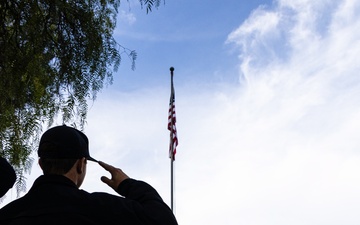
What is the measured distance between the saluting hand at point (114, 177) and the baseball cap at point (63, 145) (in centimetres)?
6

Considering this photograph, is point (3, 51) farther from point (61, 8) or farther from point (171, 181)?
point (171, 181)

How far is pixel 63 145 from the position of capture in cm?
200

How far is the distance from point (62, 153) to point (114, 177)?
218 mm

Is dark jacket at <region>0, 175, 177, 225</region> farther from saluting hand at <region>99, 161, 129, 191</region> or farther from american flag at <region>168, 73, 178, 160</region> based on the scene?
american flag at <region>168, 73, 178, 160</region>

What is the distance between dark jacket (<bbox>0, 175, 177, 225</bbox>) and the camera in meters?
1.88

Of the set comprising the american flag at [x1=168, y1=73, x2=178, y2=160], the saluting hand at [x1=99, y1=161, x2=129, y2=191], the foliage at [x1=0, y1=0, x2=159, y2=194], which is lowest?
the saluting hand at [x1=99, y1=161, x2=129, y2=191]

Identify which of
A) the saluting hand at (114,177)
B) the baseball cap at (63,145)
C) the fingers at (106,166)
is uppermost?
the baseball cap at (63,145)

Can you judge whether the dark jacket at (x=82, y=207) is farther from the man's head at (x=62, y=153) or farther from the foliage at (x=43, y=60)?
the foliage at (x=43, y=60)

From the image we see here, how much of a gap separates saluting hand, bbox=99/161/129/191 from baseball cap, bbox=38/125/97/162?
2.3 inches

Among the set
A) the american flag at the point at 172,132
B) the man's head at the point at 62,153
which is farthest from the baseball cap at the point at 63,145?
the american flag at the point at 172,132

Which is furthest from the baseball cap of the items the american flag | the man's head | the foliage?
the american flag

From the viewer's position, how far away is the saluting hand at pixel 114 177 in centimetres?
204

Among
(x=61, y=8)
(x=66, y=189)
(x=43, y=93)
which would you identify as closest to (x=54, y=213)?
(x=66, y=189)

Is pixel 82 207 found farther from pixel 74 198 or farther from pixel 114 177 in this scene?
pixel 114 177
